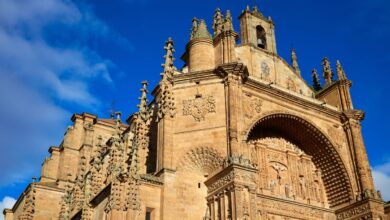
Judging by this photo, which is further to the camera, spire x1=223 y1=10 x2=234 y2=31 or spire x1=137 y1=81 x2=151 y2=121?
spire x1=223 y1=10 x2=234 y2=31

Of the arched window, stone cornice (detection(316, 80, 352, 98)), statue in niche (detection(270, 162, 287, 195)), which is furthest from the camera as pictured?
the arched window

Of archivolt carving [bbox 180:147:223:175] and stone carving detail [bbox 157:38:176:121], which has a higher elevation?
stone carving detail [bbox 157:38:176:121]

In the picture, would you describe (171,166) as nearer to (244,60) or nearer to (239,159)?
(239,159)

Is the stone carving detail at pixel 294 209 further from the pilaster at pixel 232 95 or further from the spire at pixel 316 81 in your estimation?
the spire at pixel 316 81

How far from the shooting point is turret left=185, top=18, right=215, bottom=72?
20.0 metres

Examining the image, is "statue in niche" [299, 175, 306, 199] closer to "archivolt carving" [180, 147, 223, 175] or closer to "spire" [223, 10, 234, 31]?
"archivolt carving" [180, 147, 223, 175]

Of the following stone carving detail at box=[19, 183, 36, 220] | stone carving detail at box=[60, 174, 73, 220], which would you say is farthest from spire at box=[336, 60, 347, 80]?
stone carving detail at box=[19, 183, 36, 220]

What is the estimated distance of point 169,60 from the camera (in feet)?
65.0

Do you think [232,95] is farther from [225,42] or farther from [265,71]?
[265,71]

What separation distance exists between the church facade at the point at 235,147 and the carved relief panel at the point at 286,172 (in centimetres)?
5

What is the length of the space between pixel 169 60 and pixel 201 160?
493cm

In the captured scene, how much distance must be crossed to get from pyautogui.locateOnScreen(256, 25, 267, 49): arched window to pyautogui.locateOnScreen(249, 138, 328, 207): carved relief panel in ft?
19.4

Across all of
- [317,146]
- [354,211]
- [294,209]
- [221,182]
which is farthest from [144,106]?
[354,211]

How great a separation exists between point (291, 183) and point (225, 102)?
5402 millimetres
